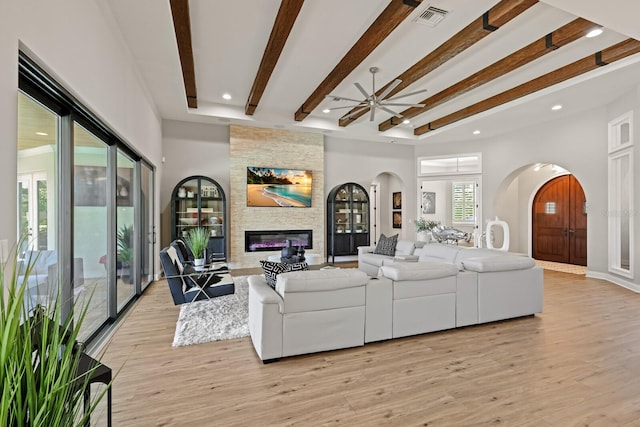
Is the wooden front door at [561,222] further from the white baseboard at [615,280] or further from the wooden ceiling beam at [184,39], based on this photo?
the wooden ceiling beam at [184,39]

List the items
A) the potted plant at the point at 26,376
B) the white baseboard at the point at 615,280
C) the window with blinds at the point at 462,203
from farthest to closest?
the window with blinds at the point at 462,203 < the white baseboard at the point at 615,280 < the potted plant at the point at 26,376

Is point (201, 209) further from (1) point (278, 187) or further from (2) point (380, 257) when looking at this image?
(2) point (380, 257)

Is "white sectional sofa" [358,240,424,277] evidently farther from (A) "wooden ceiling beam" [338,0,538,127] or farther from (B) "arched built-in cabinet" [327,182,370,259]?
(A) "wooden ceiling beam" [338,0,538,127]

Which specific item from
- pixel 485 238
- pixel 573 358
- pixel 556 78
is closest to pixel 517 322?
pixel 573 358

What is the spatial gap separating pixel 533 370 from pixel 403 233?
23.0 ft

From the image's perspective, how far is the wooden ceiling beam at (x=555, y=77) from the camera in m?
4.07

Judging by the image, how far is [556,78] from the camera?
4.95m

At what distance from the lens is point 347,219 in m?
8.43

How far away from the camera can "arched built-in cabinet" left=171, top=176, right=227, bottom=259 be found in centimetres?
673

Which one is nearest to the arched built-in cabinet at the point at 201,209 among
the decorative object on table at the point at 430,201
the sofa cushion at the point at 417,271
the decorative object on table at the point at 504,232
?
the sofa cushion at the point at 417,271

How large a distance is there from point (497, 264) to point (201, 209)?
5798 mm

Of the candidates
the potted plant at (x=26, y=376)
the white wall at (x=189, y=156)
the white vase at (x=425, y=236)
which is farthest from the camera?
the white vase at (x=425, y=236)

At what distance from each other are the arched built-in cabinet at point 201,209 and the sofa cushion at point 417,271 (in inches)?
180

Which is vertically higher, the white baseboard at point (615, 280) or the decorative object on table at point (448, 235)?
the decorative object on table at point (448, 235)
